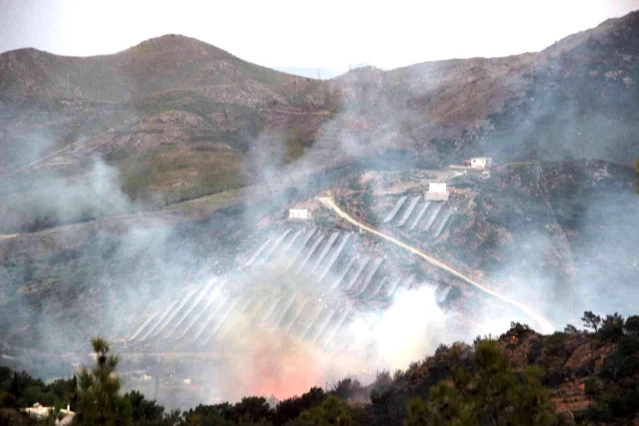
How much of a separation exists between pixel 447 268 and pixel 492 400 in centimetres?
4246

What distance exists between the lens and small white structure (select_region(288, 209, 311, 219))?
74000 millimetres

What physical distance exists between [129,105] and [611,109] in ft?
228

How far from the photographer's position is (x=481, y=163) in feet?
276

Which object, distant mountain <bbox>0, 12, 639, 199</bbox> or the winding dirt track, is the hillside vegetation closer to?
the winding dirt track

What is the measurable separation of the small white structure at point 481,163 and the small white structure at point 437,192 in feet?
37.7

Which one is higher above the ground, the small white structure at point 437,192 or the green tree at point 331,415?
the green tree at point 331,415

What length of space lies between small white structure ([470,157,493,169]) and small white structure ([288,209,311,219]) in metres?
19.2

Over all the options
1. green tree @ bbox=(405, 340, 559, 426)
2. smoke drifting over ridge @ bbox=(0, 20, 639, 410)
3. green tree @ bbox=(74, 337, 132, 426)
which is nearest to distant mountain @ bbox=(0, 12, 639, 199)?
smoke drifting over ridge @ bbox=(0, 20, 639, 410)

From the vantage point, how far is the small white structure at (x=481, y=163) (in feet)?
274

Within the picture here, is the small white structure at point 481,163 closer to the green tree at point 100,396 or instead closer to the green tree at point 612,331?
the green tree at point 612,331

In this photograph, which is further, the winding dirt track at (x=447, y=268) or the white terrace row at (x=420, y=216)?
the white terrace row at (x=420, y=216)

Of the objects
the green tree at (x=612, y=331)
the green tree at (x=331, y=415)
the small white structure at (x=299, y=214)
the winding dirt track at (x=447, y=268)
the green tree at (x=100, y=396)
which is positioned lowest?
the winding dirt track at (x=447, y=268)

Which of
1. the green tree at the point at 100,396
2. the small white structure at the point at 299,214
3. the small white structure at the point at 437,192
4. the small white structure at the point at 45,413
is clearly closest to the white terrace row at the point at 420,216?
the small white structure at the point at 437,192

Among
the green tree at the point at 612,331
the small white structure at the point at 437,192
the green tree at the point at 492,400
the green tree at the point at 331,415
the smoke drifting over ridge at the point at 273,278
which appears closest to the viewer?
the green tree at the point at 492,400
